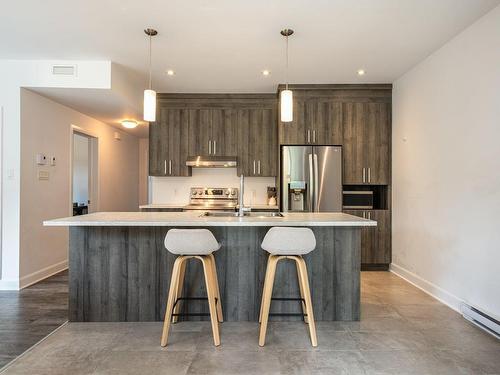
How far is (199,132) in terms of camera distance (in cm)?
508

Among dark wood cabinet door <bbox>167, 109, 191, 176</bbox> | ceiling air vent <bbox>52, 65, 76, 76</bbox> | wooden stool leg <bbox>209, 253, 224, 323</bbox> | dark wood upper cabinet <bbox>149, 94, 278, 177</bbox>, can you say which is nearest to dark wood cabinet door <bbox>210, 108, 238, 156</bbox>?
dark wood upper cabinet <bbox>149, 94, 278, 177</bbox>

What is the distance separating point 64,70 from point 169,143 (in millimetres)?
1752

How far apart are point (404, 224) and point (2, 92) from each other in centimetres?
522

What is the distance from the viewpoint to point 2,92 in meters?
A: 3.74

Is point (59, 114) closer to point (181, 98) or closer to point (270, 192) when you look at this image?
point (181, 98)

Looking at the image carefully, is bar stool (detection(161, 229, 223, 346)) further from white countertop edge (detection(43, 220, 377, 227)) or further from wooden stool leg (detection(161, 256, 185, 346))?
white countertop edge (detection(43, 220, 377, 227))

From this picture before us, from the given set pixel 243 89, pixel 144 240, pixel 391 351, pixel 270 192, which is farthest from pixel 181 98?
pixel 391 351

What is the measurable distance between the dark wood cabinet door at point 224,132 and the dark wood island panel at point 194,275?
246cm

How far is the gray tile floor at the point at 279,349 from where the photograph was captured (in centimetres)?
207

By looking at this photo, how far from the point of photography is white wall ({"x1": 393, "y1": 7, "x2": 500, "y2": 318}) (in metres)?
2.68

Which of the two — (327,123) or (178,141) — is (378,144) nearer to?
(327,123)

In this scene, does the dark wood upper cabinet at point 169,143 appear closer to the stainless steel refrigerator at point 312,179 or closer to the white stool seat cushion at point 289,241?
the stainless steel refrigerator at point 312,179

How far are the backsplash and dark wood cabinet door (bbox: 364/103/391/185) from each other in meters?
1.62

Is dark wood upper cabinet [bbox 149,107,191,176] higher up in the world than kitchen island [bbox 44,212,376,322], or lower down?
higher up
